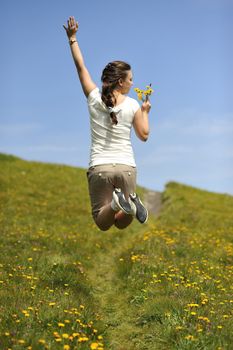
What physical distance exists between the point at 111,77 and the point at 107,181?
63.6 inches

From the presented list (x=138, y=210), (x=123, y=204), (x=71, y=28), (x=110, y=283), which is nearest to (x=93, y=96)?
(x=71, y=28)

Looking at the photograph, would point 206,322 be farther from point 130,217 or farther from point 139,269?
point 139,269

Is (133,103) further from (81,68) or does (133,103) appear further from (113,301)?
A: (113,301)

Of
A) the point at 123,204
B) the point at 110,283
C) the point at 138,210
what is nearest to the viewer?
the point at 123,204

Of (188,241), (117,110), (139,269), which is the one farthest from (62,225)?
(117,110)

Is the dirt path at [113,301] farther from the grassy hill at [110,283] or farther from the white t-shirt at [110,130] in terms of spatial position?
the white t-shirt at [110,130]

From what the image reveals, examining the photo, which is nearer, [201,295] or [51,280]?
[201,295]

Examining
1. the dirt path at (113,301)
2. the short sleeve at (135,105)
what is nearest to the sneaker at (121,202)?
the short sleeve at (135,105)

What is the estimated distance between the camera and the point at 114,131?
23.9 feet

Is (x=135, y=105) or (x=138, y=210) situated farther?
(x=135, y=105)

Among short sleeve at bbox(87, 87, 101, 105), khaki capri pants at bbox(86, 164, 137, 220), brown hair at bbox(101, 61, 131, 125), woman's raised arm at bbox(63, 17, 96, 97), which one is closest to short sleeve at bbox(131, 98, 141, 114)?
brown hair at bbox(101, 61, 131, 125)

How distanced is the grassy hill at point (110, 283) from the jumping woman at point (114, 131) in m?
1.69

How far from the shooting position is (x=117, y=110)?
7227mm

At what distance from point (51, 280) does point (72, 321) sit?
2715mm
